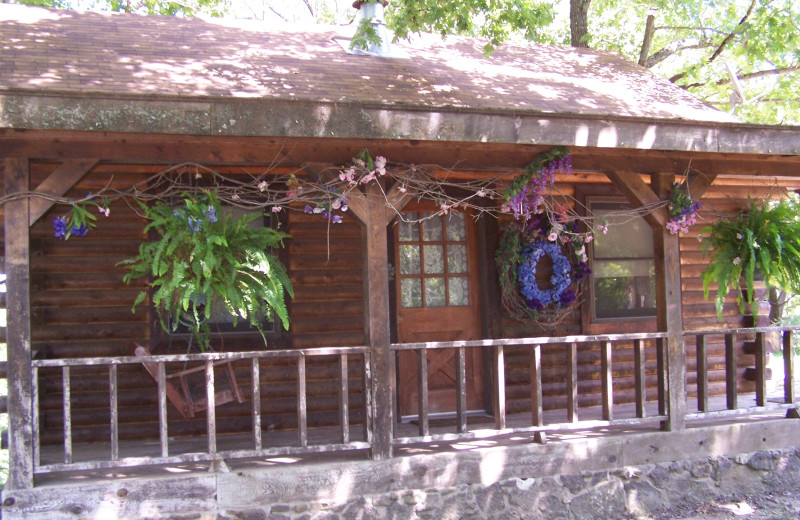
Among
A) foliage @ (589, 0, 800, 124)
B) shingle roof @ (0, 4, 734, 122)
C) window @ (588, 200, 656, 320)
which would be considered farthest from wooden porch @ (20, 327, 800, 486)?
foliage @ (589, 0, 800, 124)

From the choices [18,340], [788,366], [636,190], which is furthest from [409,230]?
[18,340]

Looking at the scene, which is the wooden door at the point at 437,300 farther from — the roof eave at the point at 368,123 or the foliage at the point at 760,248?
the foliage at the point at 760,248

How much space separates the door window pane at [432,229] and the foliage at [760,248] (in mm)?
2515

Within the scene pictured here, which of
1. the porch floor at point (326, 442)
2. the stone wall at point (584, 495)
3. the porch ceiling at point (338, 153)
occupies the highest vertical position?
the porch ceiling at point (338, 153)

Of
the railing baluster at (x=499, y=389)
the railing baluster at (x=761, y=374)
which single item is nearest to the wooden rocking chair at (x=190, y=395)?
the railing baluster at (x=499, y=389)

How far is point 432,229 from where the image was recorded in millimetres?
7359

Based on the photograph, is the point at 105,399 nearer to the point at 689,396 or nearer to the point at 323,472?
the point at 323,472

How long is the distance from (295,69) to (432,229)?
7.20ft

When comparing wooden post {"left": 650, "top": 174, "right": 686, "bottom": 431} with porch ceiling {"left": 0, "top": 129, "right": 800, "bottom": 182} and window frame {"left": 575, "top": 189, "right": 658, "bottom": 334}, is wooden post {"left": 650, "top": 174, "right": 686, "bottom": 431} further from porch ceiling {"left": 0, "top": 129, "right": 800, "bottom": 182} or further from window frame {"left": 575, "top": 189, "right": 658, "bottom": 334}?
window frame {"left": 575, "top": 189, "right": 658, "bottom": 334}

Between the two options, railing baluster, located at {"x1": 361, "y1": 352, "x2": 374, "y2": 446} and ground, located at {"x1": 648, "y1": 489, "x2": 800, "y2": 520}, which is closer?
railing baluster, located at {"x1": 361, "y1": 352, "x2": 374, "y2": 446}

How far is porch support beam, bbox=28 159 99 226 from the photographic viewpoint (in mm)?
4695

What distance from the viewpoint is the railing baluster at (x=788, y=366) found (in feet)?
21.2

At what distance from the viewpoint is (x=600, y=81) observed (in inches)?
295

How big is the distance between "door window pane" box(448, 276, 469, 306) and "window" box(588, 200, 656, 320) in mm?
1411
